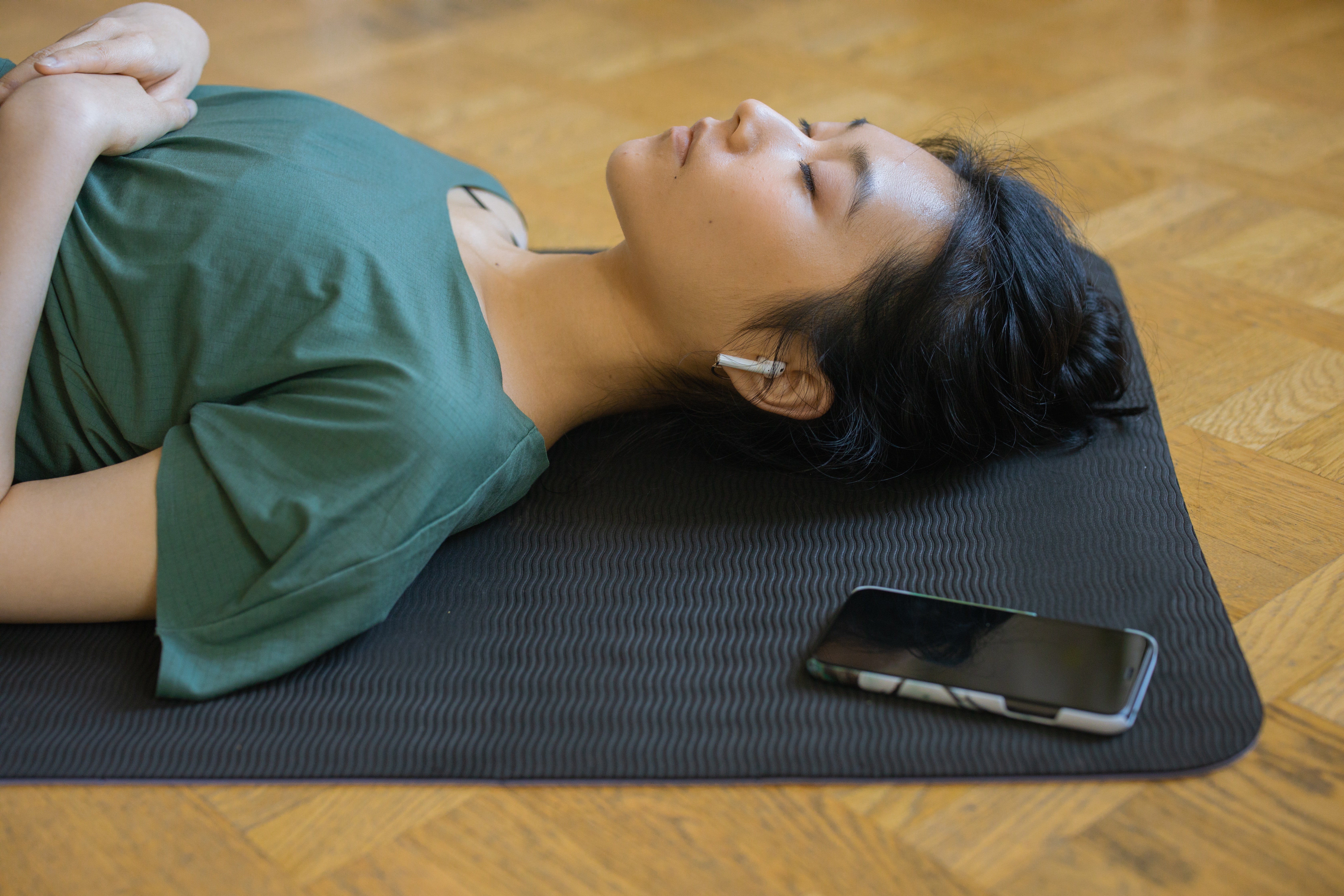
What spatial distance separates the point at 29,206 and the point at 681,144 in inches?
22.9

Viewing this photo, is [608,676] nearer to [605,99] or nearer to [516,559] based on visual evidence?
[516,559]

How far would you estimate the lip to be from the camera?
1054mm

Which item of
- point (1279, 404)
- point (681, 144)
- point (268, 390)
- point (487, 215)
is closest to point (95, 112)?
point (268, 390)

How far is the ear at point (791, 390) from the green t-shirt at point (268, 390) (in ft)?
0.68

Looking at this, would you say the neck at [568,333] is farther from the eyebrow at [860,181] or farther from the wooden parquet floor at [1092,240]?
the wooden parquet floor at [1092,240]

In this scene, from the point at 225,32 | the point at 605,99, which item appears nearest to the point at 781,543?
the point at 605,99

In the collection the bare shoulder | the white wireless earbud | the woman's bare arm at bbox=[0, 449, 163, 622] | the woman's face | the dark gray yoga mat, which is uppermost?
the woman's face

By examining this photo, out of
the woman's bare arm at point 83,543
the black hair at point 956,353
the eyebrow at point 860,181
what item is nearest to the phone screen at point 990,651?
the black hair at point 956,353

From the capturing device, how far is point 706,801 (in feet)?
2.63

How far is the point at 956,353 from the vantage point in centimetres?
102

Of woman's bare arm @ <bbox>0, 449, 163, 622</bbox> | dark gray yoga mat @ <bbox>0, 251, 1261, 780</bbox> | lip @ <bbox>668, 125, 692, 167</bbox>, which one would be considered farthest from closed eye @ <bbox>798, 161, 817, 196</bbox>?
woman's bare arm @ <bbox>0, 449, 163, 622</bbox>

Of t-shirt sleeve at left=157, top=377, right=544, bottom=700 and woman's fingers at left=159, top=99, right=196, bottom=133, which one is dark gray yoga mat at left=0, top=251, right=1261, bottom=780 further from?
woman's fingers at left=159, top=99, right=196, bottom=133

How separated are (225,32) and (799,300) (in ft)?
6.70

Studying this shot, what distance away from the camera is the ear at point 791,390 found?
1051 millimetres
